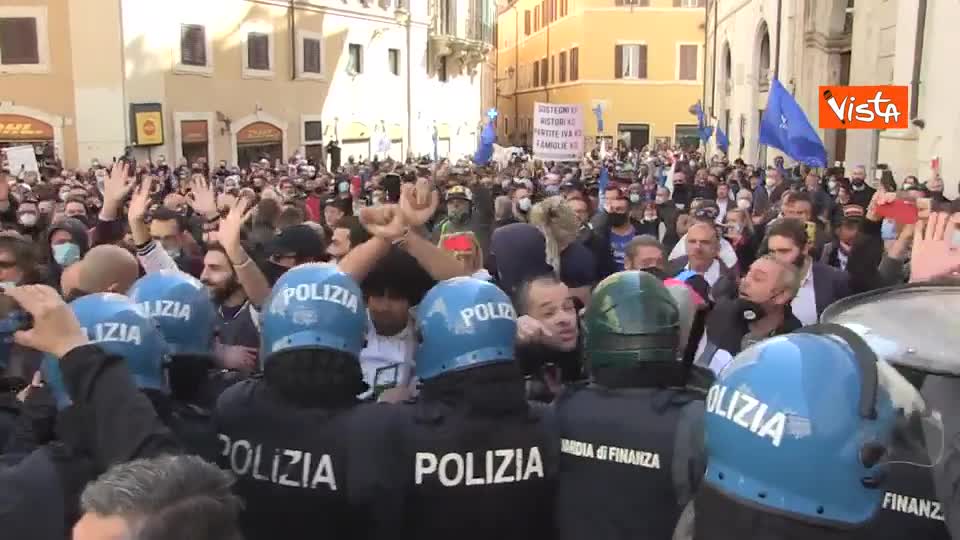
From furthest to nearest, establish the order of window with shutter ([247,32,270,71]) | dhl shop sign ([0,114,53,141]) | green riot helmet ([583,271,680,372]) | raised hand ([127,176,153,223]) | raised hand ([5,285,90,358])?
window with shutter ([247,32,270,71]), dhl shop sign ([0,114,53,141]), raised hand ([127,176,153,223]), green riot helmet ([583,271,680,372]), raised hand ([5,285,90,358])

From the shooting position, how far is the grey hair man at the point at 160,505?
174 centimetres

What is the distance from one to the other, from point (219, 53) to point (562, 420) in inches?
1010

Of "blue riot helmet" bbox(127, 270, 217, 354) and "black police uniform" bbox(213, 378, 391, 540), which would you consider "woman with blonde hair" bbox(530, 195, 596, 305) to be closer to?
"blue riot helmet" bbox(127, 270, 217, 354)

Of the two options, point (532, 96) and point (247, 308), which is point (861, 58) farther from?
point (532, 96)

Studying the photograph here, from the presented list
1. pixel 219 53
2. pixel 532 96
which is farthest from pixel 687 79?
pixel 219 53

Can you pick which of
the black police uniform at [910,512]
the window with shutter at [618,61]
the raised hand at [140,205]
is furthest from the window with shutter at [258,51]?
the black police uniform at [910,512]

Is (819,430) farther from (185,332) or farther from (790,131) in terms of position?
(790,131)

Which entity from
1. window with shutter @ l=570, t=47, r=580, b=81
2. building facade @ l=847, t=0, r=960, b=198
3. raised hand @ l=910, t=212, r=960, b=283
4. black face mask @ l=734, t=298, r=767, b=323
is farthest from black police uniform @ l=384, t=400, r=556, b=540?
window with shutter @ l=570, t=47, r=580, b=81

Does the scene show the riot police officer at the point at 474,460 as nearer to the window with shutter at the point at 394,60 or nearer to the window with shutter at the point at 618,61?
the window with shutter at the point at 394,60

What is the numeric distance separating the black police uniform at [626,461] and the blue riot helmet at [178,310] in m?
1.40

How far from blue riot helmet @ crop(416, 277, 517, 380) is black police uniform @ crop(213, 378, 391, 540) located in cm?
25

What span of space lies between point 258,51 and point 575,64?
25687 mm

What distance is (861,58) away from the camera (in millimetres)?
19203

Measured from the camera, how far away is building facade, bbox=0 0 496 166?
22.8m
